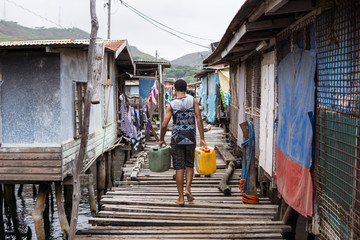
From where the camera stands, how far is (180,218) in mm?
5195

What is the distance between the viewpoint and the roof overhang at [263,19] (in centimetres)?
417

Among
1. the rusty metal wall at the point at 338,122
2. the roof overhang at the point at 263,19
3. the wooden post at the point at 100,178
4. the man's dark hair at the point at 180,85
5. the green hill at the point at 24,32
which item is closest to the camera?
the rusty metal wall at the point at 338,122

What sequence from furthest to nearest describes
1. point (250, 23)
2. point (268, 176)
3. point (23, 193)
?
point (23, 193)
point (268, 176)
point (250, 23)

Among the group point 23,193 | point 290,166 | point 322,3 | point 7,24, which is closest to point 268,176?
point 290,166

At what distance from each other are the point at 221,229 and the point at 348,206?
181 centimetres

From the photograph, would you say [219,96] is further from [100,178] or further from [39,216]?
[39,216]

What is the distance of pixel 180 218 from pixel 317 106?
7.55 feet

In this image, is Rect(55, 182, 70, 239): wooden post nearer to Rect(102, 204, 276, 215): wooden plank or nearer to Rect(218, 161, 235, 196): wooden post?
Rect(102, 204, 276, 215): wooden plank

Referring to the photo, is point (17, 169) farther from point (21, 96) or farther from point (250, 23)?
point (250, 23)

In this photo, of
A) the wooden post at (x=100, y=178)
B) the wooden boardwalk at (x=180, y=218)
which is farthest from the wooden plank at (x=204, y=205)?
the wooden post at (x=100, y=178)

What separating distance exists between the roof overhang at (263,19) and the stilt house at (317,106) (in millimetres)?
10

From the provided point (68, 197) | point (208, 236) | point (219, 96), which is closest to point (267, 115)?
point (208, 236)

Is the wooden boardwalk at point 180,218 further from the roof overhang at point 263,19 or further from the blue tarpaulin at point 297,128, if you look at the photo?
the roof overhang at point 263,19

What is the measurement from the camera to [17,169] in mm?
8086
